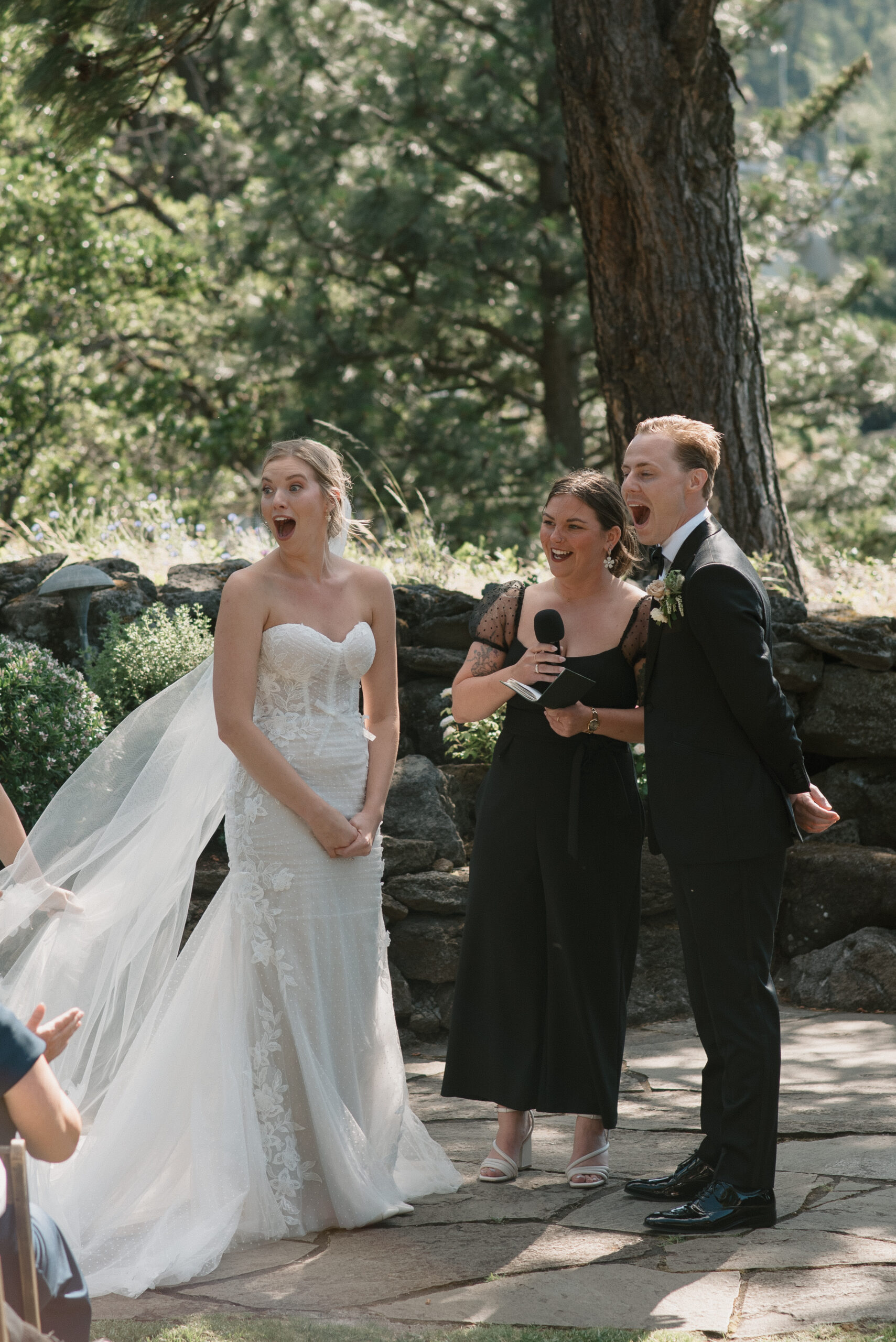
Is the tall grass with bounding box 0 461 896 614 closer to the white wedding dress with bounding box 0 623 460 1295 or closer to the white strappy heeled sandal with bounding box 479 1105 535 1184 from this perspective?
the white wedding dress with bounding box 0 623 460 1295

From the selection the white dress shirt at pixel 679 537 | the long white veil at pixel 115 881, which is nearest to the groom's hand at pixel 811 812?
the white dress shirt at pixel 679 537

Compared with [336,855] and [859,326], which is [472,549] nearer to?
[336,855]

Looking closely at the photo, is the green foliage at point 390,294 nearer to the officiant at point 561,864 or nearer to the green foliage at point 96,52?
the green foliage at point 96,52

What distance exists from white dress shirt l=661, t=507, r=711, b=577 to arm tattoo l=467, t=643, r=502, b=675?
0.65 m

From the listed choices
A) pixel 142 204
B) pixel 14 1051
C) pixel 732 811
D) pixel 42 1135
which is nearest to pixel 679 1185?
pixel 732 811

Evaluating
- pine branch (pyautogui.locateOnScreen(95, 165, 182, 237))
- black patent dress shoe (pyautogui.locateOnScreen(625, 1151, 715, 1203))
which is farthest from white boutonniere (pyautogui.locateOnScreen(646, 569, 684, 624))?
pine branch (pyautogui.locateOnScreen(95, 165, 182, 237))

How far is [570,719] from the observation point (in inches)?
146

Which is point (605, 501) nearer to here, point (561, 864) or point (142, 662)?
point (561, 864)

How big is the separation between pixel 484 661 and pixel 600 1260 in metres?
1.73

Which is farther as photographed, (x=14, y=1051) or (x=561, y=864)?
(x=561, y=864)

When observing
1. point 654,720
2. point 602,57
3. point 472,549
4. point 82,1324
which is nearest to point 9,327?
point 472,549

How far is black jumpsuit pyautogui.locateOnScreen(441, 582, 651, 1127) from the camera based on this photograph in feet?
12.6

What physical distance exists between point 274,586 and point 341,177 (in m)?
10.7

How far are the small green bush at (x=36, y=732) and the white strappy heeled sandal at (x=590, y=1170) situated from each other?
2.81 meters
